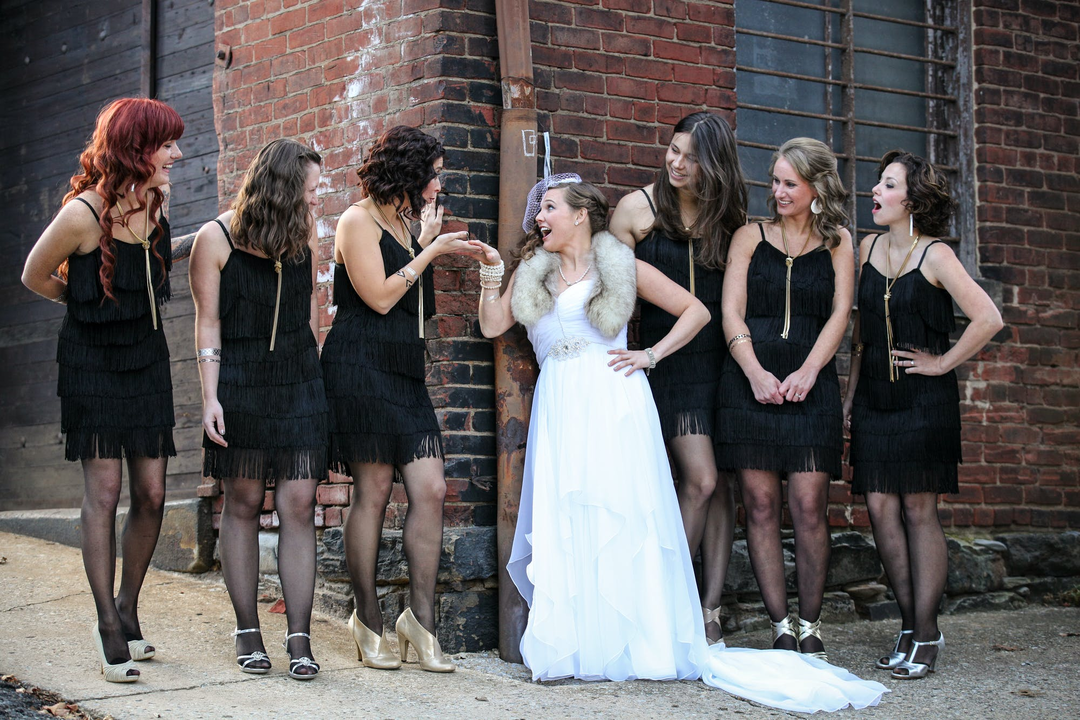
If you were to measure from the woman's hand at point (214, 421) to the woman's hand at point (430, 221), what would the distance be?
42.2 inches

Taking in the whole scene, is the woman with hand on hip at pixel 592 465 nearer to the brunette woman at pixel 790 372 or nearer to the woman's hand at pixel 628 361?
the woman's hand at pixel 628 361

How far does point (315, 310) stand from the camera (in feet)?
14.9

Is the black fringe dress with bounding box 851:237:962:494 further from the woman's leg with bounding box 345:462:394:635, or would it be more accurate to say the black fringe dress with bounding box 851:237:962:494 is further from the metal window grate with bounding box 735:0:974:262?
the woman's leg with bounding box 345:462:394:635

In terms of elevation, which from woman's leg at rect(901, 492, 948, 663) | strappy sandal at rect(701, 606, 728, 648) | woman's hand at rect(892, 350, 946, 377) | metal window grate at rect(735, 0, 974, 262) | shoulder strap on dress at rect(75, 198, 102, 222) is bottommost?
strappy sandal at rect(701, 606, 728, 648)

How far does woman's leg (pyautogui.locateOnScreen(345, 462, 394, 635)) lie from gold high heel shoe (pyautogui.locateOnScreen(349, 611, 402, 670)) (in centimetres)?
3

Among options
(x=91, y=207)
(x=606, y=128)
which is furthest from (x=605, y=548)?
(x=91, y=207)

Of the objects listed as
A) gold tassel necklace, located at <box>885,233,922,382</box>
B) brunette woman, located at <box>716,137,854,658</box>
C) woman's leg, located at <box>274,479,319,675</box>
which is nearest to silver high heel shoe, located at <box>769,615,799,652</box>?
brunette woman, located at <box>716,137,854,658</box>

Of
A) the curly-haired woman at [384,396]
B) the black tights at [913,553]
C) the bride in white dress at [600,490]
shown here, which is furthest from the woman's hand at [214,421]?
the black tights at [913,553]

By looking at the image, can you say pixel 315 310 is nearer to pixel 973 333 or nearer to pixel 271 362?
pixel 271 362

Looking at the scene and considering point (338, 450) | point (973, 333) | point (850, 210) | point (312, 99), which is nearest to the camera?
point (338, 450)

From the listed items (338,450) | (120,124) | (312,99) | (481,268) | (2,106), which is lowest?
(338,450)

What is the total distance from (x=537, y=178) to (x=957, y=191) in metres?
2.78

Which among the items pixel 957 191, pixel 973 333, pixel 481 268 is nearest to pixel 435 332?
pixel 481 268

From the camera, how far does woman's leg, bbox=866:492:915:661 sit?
16.0ft
